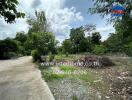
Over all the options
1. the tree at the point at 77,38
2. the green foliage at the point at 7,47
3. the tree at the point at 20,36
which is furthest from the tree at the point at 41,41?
the tree at the point at 20,36

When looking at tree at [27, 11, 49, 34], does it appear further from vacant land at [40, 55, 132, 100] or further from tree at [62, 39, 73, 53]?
vacant land at [40, 55, 132, 100]

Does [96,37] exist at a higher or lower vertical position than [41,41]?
higher

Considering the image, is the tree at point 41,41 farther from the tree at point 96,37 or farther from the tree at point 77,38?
the tree at point 96,37

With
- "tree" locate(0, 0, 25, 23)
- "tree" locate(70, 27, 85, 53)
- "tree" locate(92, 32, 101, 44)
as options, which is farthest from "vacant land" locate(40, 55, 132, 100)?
"tree" locate(92, 32, 101, 44)

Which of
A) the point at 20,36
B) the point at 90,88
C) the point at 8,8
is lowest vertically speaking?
the point at 90,88

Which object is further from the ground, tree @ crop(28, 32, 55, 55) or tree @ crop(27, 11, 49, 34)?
tree @ crop(27, 11, 49, 34)

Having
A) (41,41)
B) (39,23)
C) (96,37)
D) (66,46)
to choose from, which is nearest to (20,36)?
(39,23)

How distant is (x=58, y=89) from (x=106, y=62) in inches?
423

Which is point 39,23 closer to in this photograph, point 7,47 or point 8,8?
point 7,47

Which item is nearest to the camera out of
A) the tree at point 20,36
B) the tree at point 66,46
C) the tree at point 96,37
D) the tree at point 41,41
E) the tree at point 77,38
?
the tree at point 41,41

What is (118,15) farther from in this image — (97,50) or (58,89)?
(97,50)

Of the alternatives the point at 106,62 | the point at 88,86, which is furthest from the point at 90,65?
the point at 88,86

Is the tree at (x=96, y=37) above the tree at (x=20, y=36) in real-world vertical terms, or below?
below

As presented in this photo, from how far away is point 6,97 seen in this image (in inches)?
404
